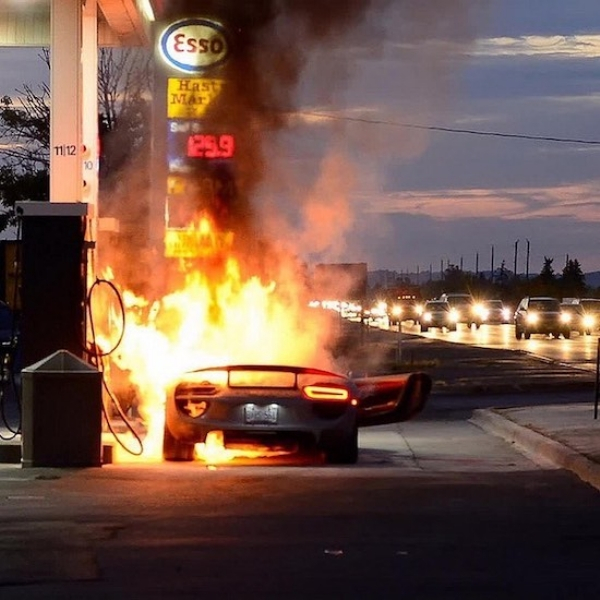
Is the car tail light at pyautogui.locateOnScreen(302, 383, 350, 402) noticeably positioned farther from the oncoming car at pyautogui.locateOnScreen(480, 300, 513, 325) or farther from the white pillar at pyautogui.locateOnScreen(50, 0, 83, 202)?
the oncoming car at pyautogui.locateOnScreen(480, 300, 513, 325)

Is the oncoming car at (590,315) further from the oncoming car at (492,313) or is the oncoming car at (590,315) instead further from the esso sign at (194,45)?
the esso sign at (194,45)

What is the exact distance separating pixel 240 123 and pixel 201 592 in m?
16.7

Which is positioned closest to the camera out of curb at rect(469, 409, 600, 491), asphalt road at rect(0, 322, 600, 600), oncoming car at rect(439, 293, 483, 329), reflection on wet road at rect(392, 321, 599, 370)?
asphalt road at rect(0, 322, 600, 600)

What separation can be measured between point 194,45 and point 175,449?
1054 centimetres

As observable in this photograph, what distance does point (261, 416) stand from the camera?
567 inches

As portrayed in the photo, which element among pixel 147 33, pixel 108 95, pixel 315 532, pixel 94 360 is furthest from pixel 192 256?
pixel 108 95

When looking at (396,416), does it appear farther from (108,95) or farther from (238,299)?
(108,95)

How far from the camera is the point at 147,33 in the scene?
20500 millimetres

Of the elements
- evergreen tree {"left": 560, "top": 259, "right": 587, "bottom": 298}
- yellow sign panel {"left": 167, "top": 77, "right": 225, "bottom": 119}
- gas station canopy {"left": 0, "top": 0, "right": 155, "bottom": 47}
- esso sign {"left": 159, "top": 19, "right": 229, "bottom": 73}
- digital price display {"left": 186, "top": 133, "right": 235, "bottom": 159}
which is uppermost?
esso sign {"left": 159, "top": 19, "right": 229, "bottom": 73}

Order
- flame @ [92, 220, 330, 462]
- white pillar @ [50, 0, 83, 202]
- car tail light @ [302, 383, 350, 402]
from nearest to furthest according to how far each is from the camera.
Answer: car tail light @ [302, 383, 350, 402] < white pillar @ [50, 0, 83, 202] < flame @ [92, 220, 330, 462]

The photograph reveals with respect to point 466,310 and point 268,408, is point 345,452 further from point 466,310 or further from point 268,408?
point 466,310

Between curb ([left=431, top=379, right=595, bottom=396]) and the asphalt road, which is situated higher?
the asphalt road

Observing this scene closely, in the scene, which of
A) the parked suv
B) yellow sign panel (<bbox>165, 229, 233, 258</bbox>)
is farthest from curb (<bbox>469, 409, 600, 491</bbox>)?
the parked suv

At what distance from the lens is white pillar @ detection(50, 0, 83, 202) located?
1634cm
